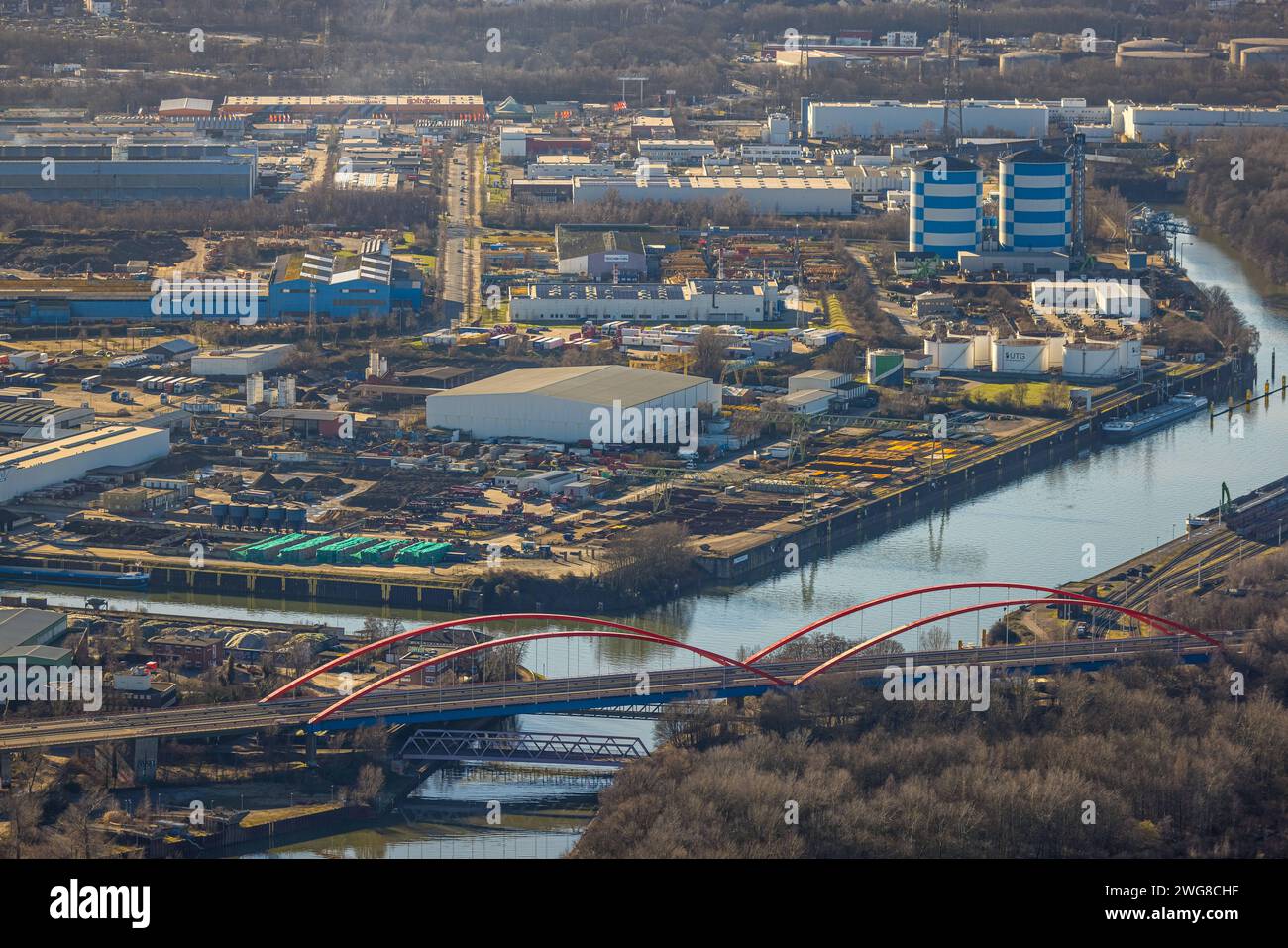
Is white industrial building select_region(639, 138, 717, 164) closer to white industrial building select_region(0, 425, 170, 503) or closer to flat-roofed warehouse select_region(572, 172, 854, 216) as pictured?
flat-roofed warehouse select_region(572, 172, 854, 216)

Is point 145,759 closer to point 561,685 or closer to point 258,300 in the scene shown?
point 561,685

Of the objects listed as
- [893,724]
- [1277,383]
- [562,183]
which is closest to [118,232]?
[562,183]

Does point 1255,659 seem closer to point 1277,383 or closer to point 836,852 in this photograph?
point 836,852

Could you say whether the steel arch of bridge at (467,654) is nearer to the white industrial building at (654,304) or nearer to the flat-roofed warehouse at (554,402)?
the flat-roofed warehouse at (554,402)

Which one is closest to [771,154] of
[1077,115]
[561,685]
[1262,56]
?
[1077,115]

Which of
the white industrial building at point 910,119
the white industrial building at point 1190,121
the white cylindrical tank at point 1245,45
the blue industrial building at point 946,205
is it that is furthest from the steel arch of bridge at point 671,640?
the white cylindrical tank at point 1245,45

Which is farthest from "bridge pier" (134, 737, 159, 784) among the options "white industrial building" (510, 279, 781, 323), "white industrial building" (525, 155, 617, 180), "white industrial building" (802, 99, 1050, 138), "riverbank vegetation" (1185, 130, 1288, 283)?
"white industrial building" (802, 99, 1050, 138)
